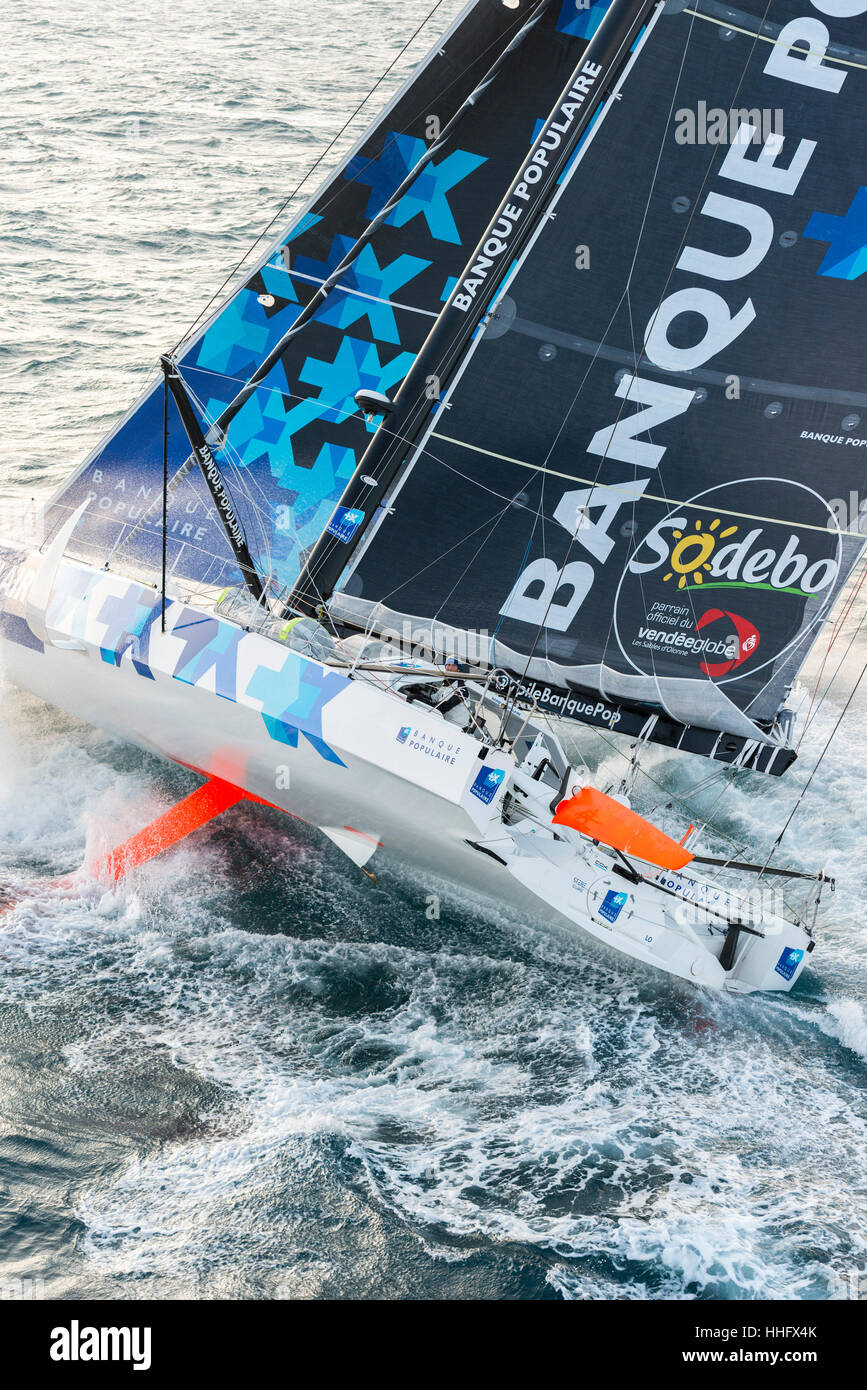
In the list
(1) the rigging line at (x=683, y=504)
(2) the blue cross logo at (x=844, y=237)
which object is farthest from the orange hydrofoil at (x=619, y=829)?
(2) the blue cross logo at (x=844, y=237)

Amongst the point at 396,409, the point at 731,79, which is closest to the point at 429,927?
the point at 396,409

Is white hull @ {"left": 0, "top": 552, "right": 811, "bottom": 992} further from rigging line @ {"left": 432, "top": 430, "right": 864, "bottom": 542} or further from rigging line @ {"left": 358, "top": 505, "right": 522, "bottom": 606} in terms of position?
rigging line @ {"left": 432, "top": 430, "right": 864, "bottom": 542}

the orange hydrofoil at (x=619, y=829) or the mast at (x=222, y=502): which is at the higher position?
the mast at (x=222, y=502)

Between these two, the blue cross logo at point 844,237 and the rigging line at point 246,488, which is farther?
the rigging line at point 246,488

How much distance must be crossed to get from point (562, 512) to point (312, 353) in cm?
321

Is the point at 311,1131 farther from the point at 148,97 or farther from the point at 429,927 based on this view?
the point at 148,97

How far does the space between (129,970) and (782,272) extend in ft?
20.3

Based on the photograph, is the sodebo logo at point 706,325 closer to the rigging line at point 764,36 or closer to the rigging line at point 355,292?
the rigging line at point 764,36

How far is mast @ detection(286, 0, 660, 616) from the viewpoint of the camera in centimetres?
770

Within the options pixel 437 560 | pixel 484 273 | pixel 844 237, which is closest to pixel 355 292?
pixel 484 273

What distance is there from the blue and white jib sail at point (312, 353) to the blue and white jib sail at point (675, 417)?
2283 mm

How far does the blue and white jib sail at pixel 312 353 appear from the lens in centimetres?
1006

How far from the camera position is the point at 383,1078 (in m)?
7.57

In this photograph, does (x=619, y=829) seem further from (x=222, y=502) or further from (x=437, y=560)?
(x=222, y=502)
